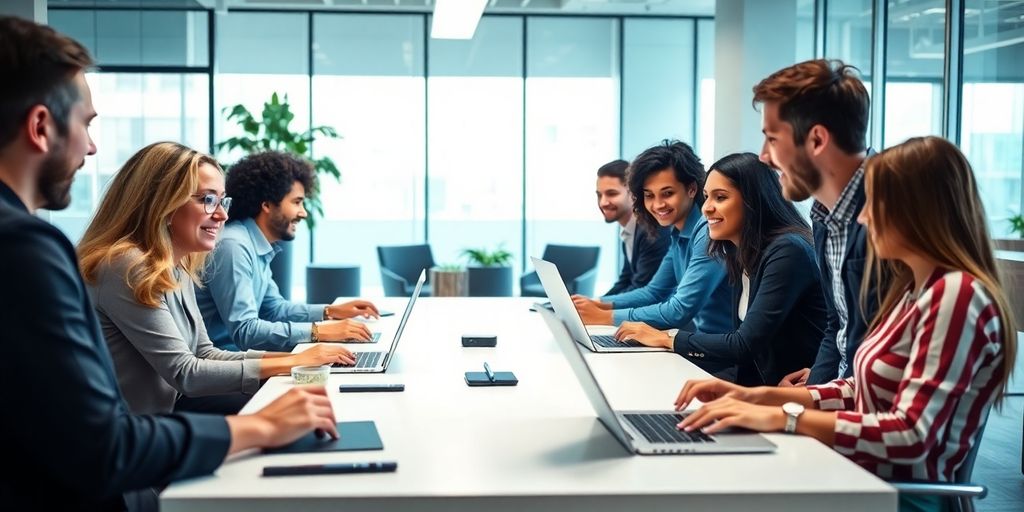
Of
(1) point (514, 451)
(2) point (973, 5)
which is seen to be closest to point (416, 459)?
(1) point (514, 451)

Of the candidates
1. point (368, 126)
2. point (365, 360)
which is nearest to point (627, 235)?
point (365, 360)

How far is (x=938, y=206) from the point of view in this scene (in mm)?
1838

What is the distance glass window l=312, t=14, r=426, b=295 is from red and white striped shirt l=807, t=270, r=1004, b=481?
27.7 feet

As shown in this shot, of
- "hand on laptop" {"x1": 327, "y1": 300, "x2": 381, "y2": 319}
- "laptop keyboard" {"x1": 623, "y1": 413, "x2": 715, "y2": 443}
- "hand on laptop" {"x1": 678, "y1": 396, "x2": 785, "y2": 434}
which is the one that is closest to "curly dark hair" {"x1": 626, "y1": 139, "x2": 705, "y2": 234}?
"hand on laptop" {"x1": 327, "y1": 300, "x2": 381, "y2": 319}

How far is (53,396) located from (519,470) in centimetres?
72

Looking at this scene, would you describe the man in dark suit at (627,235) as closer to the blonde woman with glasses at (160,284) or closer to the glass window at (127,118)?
the blonde woman with glasses at (160,284)

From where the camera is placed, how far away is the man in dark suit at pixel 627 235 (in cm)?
493

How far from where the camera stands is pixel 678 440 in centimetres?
180

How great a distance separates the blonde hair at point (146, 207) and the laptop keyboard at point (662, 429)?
133 centimetres

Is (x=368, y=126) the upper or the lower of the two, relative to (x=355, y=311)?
upper

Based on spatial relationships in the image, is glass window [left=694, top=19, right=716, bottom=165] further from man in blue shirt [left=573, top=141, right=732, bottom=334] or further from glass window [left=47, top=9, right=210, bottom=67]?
man in blue shirt [left=573, top=141, right=732, bottom=334]

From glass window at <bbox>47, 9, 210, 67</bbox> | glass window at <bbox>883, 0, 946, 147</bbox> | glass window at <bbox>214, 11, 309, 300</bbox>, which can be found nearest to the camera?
glass window at <bbox>883, 0, 946, 147</bbox>

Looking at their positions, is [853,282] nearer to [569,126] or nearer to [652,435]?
[652,435]

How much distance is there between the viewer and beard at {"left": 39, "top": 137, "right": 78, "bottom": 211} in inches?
60.4
